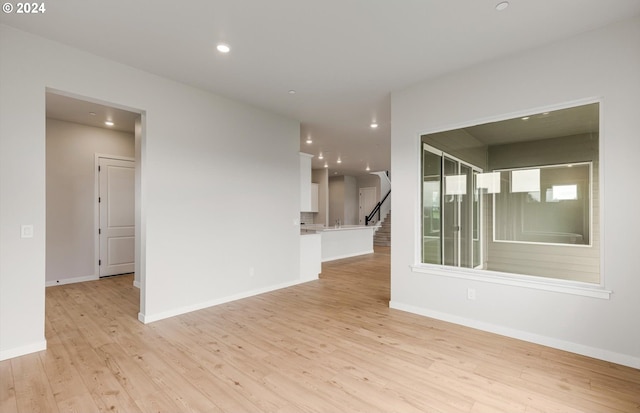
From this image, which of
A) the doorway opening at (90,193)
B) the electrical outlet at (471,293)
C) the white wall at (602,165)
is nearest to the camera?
the white wall at (602,165)

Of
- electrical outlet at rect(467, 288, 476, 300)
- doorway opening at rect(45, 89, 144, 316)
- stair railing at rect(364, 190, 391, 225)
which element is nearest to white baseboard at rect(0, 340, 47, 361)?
doorway opening at rect(45, 89, 144, 316)

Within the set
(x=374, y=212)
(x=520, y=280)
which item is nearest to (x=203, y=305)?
(x=520, y=280)

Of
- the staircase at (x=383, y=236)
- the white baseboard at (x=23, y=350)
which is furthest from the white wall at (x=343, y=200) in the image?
the white baseboard at (x=23, y=350)

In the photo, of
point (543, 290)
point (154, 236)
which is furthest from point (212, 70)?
point (543, 290)

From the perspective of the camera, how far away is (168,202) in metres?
3.89

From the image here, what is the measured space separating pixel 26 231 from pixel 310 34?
3272 mm

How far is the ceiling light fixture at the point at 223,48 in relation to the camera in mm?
3091

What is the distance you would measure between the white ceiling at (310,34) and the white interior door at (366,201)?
1088cm

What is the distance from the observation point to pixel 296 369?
2.61 m

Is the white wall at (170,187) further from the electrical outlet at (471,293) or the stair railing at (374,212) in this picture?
the stair railing at (374,212)

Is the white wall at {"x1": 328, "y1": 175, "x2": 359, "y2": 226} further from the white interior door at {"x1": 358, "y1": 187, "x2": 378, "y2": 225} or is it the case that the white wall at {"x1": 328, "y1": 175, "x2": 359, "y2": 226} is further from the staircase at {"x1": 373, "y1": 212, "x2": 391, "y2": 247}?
the staircase at {"x1": 373, "y1": 212, "x2": 391, "y2": 247}

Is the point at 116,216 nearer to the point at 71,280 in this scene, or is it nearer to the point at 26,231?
the point at 71,280

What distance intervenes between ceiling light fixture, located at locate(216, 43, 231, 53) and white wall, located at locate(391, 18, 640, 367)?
2334mm

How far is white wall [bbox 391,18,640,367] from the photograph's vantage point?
2686mm
